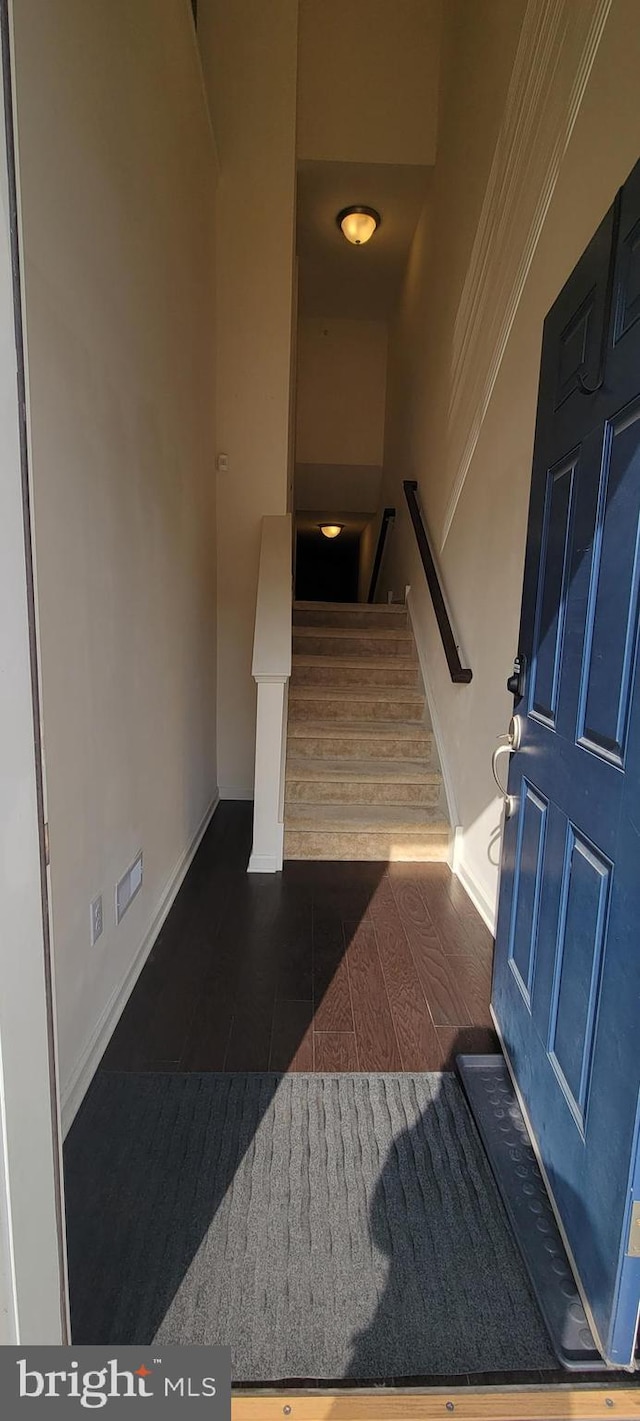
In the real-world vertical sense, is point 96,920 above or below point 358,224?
below

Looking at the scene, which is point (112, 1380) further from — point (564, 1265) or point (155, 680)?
point (155, 680)

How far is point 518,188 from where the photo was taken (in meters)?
2.60

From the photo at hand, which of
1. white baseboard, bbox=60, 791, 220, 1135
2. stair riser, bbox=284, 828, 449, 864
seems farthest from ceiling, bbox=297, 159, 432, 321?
white baseboard, bbox=60, 791, 220, 1135

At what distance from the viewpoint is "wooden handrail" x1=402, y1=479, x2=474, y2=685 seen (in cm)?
304

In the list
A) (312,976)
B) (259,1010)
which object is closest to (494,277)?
(312,976)

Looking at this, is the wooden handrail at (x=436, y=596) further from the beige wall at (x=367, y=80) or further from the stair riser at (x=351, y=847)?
the beige wall at (x=367, y=80)

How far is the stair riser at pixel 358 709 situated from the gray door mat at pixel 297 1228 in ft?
8.10

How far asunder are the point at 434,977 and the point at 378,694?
217cm

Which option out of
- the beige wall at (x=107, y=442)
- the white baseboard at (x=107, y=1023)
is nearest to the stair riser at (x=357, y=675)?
the beige wall at (x=107, y=442)

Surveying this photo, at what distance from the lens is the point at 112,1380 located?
0.90 metres

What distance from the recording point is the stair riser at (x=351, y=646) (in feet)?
14.9

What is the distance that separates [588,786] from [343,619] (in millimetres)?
3923

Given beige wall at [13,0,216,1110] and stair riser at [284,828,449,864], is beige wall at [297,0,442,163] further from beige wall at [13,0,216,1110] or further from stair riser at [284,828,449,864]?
stair riser at [284,828,449,864]

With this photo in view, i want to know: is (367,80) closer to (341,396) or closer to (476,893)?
(341,396)
